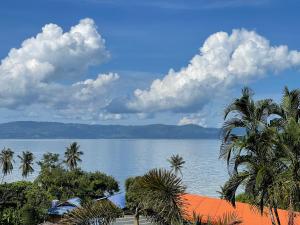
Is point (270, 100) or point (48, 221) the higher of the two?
point (270, 100)

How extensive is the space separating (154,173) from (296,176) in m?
8.40

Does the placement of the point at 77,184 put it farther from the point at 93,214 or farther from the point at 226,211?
the point at 93,214

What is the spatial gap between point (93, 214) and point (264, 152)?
10388 millimetres

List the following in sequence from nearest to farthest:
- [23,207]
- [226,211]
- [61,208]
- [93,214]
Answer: [93,214], [226,211], [23,207], [61,208]

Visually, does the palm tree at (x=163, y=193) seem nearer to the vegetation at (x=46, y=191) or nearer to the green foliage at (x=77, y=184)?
the vegetation at (x=46, y=191)

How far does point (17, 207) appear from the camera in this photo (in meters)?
45.9

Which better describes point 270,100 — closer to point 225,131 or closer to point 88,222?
point 225,131

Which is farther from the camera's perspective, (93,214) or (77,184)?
(77,184)

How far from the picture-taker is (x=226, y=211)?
3238cm

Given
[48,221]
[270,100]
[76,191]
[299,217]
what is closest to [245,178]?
[270,100]

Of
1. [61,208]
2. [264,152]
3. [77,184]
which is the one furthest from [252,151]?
[77,184]

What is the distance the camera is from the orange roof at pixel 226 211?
3080 centimetres

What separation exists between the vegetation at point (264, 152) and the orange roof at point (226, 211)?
7223 millimetres

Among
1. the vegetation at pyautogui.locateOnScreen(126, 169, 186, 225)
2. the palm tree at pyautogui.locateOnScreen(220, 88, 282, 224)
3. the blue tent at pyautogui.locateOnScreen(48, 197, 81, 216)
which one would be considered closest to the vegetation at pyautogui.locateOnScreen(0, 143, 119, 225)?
the blue tent at pyautogui.locateOnScreen(48, 197, 81, 216)
